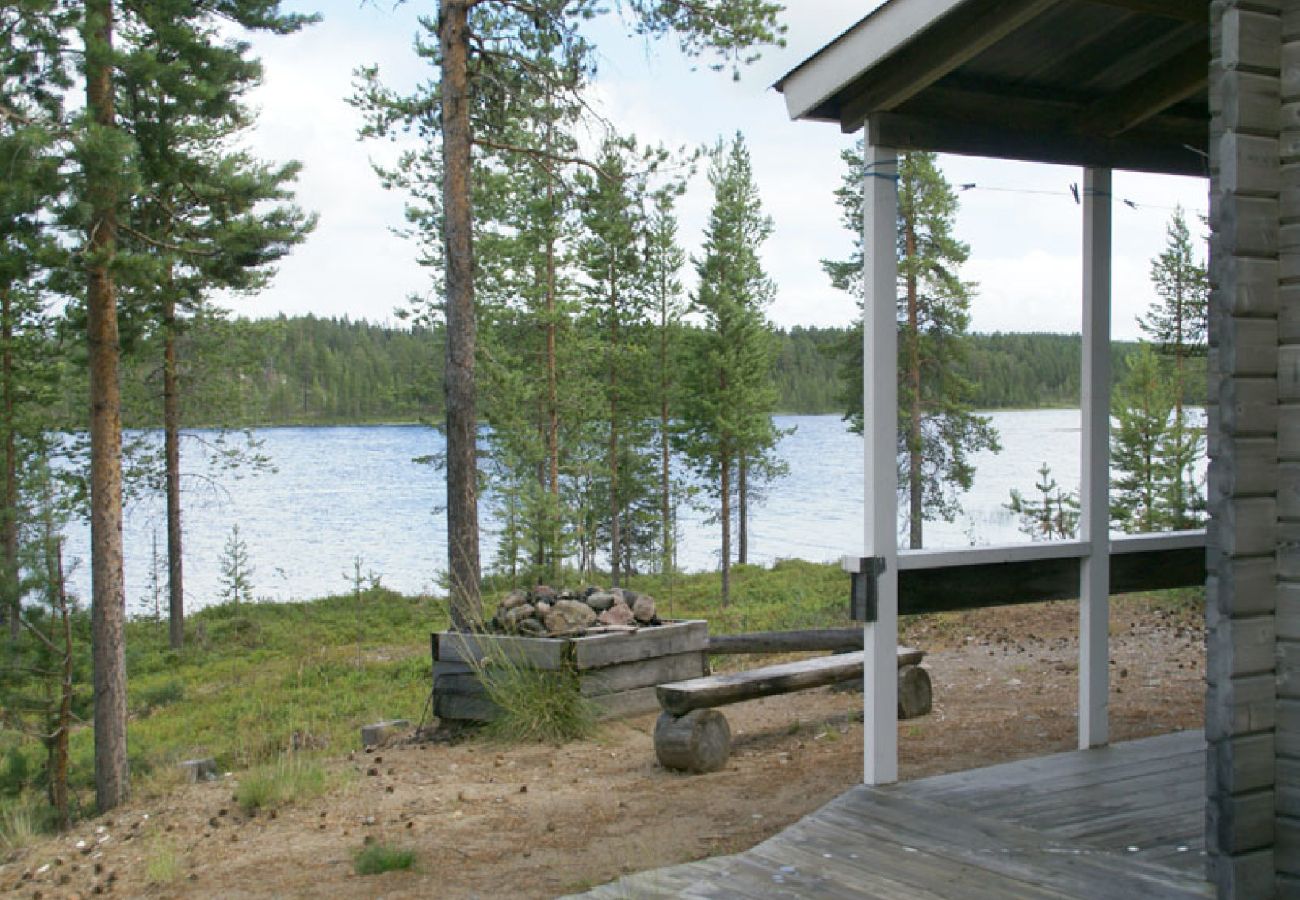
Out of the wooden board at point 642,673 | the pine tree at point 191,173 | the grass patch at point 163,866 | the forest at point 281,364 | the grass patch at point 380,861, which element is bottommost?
the grass patch at point 163,866

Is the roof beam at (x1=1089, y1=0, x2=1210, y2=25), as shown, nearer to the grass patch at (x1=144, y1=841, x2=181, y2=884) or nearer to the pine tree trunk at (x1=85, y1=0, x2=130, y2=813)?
the grass patch at (x1=144, y1=841, x2=181, y2=884)

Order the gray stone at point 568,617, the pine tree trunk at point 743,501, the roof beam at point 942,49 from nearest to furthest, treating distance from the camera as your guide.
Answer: the roof beam at point 942,49 < the gray stone at point 568,617 < the pine tree trunk at point 743,501

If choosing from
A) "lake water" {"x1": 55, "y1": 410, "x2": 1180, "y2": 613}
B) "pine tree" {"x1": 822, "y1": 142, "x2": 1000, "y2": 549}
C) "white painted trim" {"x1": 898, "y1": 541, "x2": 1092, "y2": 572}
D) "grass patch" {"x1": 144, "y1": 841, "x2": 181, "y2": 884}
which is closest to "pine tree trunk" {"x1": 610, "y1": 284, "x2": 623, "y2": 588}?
"lake water" {"x1": 55, "y1": 410, "x2": 1180, "y2": 613}

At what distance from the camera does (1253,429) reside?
124 inches

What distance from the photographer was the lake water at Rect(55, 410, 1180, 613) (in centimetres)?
2919

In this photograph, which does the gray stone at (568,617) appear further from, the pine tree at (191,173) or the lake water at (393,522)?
the lake water at (393,522)

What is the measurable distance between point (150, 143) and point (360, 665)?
9199mm

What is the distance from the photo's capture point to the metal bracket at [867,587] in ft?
15.3

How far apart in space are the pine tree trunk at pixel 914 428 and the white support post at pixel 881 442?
733 inches

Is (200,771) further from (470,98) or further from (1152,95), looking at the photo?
(1152,95)

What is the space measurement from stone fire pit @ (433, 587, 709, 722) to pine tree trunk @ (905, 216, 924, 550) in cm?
1578

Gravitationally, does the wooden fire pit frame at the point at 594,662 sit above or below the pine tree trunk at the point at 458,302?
below

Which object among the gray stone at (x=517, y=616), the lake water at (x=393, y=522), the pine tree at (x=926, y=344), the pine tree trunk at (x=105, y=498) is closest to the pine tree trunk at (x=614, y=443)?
the lake water at (x=393, y=522)

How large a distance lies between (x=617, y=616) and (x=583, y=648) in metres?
0.65
